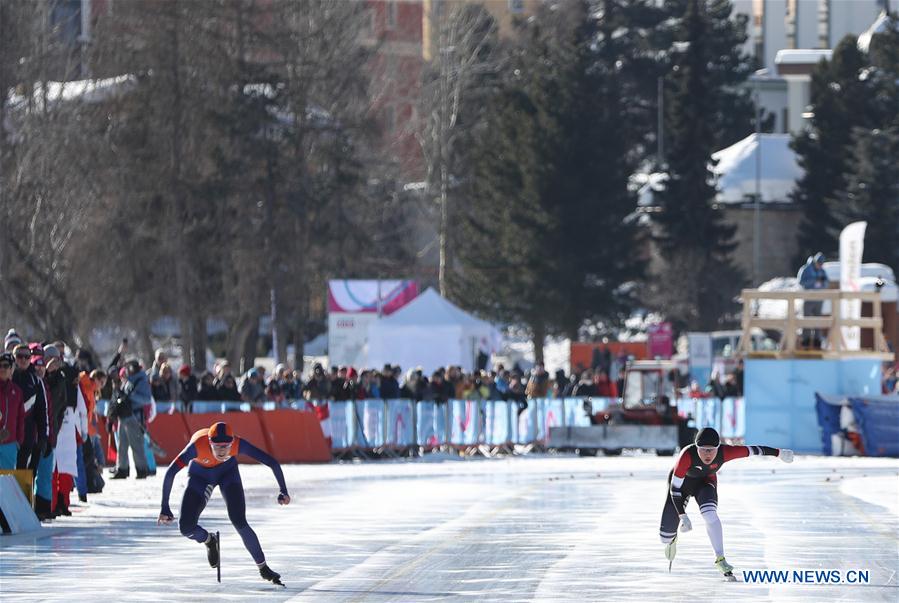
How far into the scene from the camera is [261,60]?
53.4 meters

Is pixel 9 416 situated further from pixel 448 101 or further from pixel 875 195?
pixel 875 195

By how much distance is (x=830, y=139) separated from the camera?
79.9 meters

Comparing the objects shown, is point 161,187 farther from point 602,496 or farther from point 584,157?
point 602,496

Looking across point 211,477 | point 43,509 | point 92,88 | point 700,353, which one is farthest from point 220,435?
point 92,88

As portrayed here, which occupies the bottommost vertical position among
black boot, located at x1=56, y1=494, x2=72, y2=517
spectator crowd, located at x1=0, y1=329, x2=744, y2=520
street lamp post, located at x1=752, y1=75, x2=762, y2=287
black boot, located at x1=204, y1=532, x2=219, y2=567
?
black boot, located at x1=56, y1=494, x2=72, y2=517

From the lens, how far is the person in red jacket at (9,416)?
17.7 m

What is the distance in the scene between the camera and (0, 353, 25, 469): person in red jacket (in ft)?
58.0

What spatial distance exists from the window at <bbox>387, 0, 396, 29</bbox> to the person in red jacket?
2852 inches

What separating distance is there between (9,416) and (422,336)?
25312 millimetres

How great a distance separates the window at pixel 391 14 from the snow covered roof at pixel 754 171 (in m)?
16.4

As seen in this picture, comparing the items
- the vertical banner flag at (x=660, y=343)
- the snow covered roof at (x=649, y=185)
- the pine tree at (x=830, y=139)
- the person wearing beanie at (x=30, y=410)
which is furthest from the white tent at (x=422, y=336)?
the pine tree at (x=830, y=139)

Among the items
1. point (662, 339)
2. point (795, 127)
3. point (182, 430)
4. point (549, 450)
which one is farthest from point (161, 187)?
point (795, 127)

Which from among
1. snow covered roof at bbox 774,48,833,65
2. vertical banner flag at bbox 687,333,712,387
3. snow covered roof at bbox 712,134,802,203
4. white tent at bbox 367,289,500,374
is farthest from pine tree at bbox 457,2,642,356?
snow covered roof at bbox 774,48,833,65

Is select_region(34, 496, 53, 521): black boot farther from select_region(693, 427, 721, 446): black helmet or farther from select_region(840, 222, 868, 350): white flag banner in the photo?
select_region(840, 222, 868, 350): white flag banner
